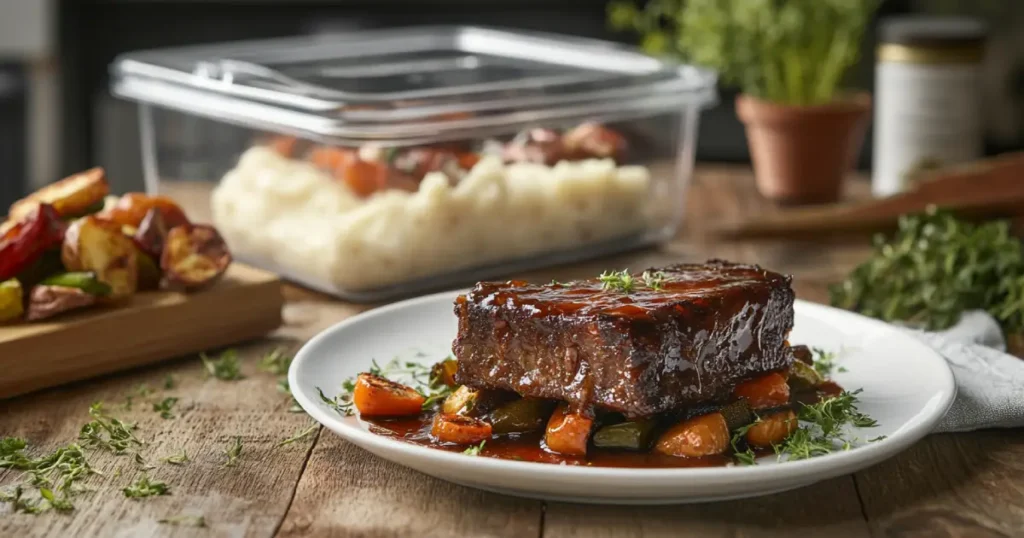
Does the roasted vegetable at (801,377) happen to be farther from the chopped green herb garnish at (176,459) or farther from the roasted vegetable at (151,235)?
the roasted vegetable at (151,235)

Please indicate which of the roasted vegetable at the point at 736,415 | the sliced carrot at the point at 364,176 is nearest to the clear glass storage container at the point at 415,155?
the sliced carrot at the point at 364,176

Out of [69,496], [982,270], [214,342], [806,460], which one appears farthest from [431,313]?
[982,270]

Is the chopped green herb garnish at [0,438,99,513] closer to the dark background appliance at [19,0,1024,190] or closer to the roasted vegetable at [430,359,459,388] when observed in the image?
the roasted vegetable at [430,359,459,388]

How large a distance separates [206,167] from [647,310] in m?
1.54

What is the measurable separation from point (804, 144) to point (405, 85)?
114 cm

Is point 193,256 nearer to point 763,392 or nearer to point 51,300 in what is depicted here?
point 51,300

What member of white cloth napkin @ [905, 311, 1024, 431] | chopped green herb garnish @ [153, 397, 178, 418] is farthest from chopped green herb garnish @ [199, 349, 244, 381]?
white cloth napkin @ [905, 311, 1024, 431]

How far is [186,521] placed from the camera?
1423 millimetres

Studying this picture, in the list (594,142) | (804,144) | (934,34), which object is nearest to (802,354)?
(594,142)

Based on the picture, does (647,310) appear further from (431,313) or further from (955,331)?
(955,331)

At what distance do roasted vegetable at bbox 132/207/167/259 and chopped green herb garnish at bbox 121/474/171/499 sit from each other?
694 mm

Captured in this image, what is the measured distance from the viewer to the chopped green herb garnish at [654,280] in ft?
5.33

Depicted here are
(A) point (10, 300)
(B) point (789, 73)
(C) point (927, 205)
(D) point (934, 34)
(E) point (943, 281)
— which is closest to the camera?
(A) point (10, 300)

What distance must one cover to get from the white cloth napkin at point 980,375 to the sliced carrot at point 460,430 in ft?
2.11
